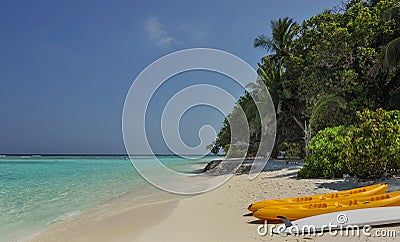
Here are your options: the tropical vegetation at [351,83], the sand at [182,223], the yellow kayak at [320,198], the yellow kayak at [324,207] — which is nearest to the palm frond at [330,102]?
the tropical vegetation at [351,83]

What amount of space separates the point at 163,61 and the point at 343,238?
6.05 m

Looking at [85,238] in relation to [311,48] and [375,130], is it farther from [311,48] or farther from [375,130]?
[311,48]

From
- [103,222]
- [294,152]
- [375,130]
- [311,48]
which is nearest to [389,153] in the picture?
[375,130]

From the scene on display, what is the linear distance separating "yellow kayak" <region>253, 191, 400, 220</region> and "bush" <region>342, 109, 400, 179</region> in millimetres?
3568

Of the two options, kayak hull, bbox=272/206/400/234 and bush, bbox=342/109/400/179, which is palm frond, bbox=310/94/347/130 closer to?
bush, bbox=342/109/400/179

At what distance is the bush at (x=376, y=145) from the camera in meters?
8.27

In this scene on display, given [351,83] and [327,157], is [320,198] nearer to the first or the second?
[327,157]

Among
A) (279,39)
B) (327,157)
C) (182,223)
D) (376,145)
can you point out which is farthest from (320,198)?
(279,39)

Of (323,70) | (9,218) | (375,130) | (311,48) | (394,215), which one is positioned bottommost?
(9,218)

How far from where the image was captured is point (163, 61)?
8.44 metres

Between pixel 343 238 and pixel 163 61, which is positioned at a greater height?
pixel 163 61

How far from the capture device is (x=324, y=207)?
500 cm

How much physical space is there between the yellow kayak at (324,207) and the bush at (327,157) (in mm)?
5558

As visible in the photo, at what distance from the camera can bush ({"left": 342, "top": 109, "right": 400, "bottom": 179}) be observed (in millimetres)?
8273
